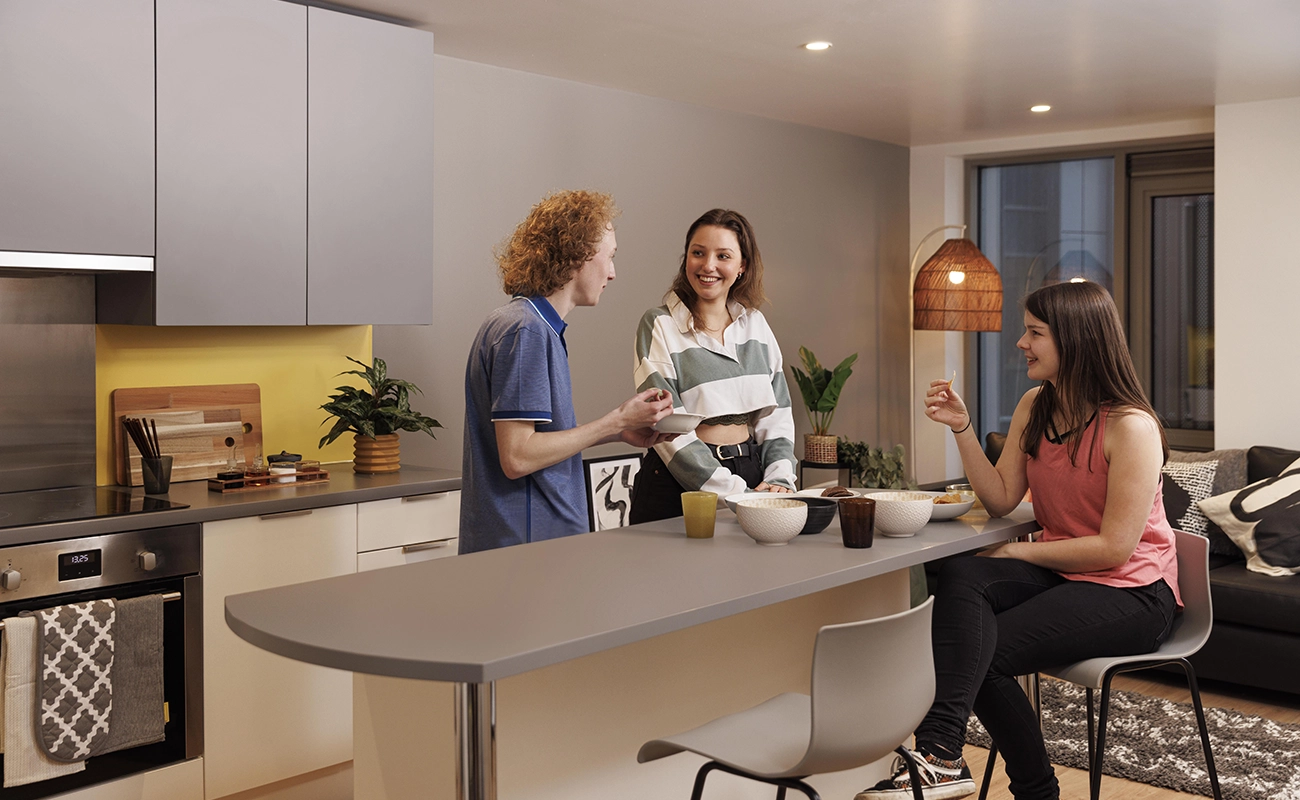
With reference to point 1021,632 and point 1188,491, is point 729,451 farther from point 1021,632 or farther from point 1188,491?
point 1188,491

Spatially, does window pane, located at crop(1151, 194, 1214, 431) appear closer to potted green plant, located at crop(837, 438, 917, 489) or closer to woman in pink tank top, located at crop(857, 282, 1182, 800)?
potted green plant, located at crop(837, 438, 917, 489)

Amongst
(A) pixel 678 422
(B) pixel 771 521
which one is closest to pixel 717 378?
(A) pixel 678 422

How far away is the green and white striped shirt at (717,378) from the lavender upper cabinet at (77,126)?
57.7 inches

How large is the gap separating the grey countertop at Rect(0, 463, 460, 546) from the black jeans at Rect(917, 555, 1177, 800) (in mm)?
1764

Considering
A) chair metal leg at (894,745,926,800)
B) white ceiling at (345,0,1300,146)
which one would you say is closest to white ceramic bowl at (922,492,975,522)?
chair metal leg at (894,745,926,800)

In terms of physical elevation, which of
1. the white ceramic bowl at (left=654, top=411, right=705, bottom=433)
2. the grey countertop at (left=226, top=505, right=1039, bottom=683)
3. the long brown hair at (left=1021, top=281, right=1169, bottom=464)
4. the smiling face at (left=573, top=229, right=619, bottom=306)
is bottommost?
the grey countertop at (left=226, top=505, right=1039, bottom=683)

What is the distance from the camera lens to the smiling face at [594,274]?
2385 mm

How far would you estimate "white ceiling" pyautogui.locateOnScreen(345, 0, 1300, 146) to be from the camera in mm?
3756

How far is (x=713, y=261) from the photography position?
2.94 meters

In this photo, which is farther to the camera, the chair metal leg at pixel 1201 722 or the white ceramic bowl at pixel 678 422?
the chair metal leg at pixel 1201 722

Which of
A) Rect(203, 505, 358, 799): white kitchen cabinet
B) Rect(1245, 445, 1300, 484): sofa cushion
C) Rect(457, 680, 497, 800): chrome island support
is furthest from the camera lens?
Rect(1245, 445, 1300, 484): sofa cushion

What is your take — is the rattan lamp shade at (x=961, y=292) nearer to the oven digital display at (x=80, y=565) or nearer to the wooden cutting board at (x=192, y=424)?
the wooden cutting board at (x=192, y=424)

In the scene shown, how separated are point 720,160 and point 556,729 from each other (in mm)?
4054

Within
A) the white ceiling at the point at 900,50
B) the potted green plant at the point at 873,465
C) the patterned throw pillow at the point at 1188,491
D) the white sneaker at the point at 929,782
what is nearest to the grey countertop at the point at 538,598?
the white sneaker at the point at 929,782
